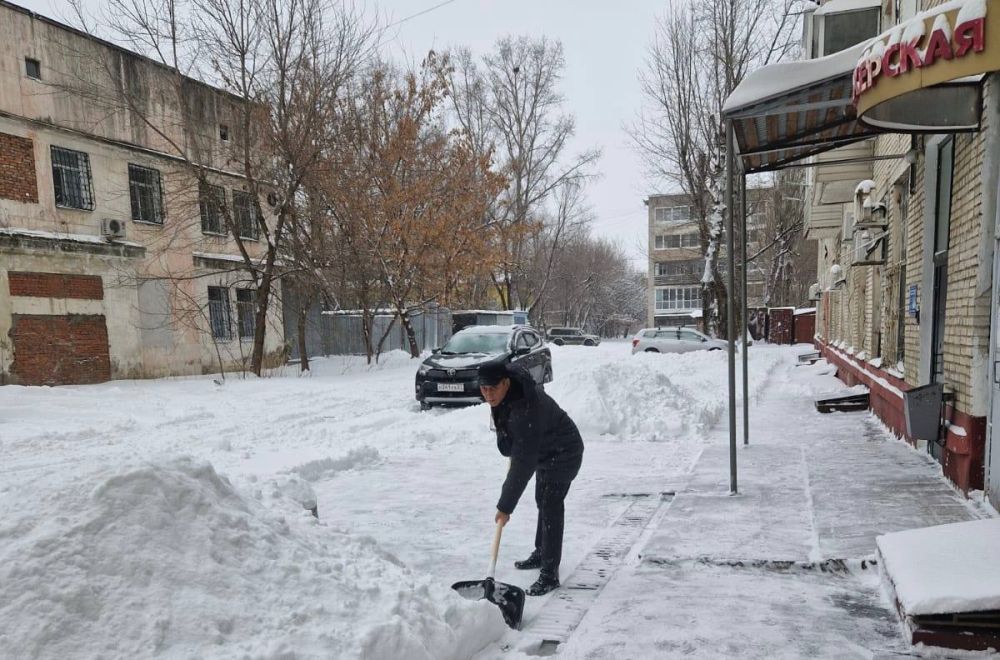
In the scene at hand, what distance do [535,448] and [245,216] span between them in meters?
17.7

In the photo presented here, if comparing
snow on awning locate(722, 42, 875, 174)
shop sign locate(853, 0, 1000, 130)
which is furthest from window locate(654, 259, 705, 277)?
shop sign locate(853, 0, 1000, 130)

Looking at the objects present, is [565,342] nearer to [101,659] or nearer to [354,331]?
[354,331]

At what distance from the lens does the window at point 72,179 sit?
1445 centimetres

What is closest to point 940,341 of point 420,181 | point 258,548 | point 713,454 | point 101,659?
point 713,454

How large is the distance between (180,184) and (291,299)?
5164mm

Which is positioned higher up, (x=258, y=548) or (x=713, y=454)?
(x=258, y=548)

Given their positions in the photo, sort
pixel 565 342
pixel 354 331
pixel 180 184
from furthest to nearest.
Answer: pixel 565 342 → pixel 354 331 → pixel 180 184

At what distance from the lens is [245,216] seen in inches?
747

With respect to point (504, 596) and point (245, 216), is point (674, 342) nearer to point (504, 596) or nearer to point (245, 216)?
point (245, 216)

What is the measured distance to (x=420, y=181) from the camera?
1975 cm

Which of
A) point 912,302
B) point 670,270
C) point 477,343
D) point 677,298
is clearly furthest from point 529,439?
point 670,270

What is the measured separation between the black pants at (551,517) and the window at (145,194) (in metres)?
16.3

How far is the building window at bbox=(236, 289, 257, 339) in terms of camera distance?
62.5 ft

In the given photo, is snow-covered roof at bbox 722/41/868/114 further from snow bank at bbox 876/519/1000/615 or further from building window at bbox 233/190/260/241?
building window at bbox 233/190/260/241
